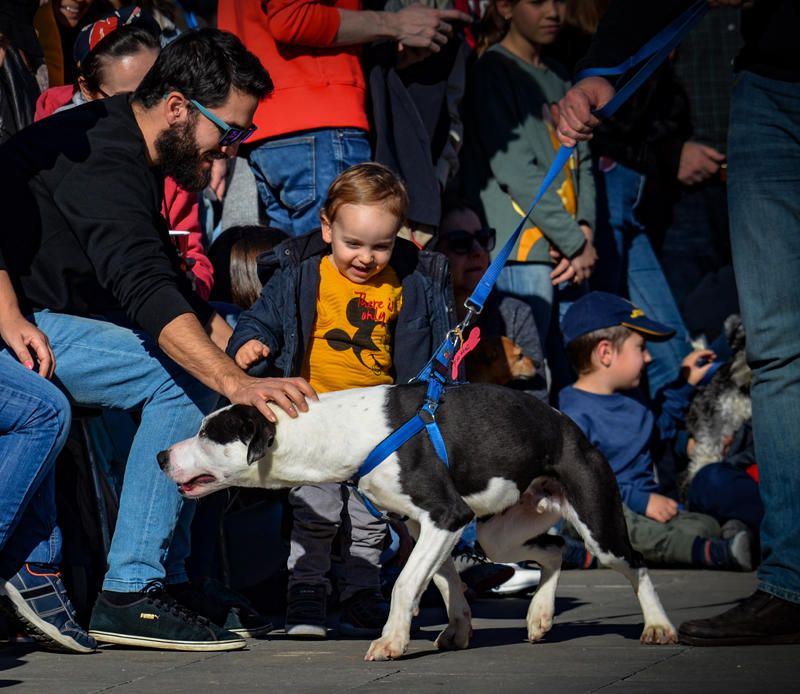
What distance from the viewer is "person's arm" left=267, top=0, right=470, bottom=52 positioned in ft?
20.1

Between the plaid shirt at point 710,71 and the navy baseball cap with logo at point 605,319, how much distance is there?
457 centimetres

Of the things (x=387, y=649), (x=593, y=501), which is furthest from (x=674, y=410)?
(x=387, y=649)

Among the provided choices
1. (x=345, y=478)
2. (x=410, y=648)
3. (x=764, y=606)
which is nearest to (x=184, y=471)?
(x=345, y=478)

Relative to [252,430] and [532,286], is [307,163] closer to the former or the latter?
[532,286]

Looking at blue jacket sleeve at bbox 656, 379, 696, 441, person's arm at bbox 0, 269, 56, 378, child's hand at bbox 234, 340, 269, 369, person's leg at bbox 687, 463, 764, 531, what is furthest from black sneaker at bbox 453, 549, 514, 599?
blue jacket sleeve at bbox 656, 379, 696, 441

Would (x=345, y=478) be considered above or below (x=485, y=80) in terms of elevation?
below

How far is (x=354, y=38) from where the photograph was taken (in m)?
6.29

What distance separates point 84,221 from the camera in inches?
181

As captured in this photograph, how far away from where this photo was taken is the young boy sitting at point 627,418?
6949 mm

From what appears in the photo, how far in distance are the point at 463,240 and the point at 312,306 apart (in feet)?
5.58

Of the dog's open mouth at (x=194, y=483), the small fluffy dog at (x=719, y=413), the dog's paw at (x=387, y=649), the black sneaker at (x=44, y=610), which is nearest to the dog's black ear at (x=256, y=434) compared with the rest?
the dog's open mouth at (x=194, y=483)

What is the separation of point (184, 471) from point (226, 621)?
31.7 inches

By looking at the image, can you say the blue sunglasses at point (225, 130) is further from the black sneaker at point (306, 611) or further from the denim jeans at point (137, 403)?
the black sneaker at point (306, 611)

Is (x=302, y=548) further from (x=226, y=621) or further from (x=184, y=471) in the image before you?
(x=184, y=471)
